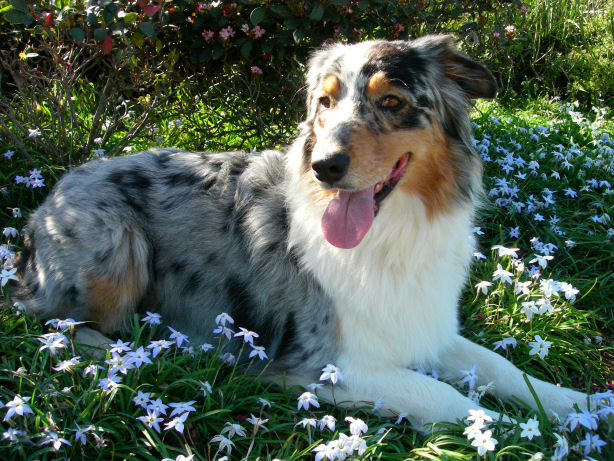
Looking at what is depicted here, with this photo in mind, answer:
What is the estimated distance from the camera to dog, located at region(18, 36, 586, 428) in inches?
110

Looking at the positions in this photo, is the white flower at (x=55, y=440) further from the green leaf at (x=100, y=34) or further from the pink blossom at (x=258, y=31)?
the pink blossom at (x=258, y=31)

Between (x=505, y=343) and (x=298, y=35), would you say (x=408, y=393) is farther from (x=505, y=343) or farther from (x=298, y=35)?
(x=298, y=35)

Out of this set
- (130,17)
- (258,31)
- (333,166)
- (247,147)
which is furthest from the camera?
(247,147)

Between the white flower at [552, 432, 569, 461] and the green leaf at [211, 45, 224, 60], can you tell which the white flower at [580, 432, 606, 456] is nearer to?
the white flower at [552, 432, 569, 461]

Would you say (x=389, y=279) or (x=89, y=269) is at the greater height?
(x=389, y=279)

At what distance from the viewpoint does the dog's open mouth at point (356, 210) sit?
9.02 feet

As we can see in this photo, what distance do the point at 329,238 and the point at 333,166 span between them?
1.29 feet

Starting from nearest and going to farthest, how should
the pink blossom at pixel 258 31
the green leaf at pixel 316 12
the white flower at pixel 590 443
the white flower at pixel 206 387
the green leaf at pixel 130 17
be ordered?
the white flower at pixel 590 443
the white flower at pixel 206 387
the green leaf at pixel 130 17
the green leaf at pixel 316 12
the pink blossom at pixel 258 31

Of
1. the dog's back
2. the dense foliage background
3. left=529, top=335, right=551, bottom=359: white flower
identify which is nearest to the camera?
the dense foliage background

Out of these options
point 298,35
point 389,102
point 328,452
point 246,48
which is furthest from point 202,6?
point 328,452

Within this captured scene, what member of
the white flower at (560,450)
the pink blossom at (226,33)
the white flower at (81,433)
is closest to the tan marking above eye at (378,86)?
the white flower at (560,450)

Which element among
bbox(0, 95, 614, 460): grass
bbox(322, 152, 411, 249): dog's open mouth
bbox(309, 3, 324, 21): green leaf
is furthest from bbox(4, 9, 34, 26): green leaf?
bbox(322, 152, 411, 249): dog's open mouth

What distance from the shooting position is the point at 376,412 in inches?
113

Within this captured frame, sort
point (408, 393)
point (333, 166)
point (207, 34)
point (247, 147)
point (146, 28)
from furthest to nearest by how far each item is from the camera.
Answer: point (247, 147) → point (207, 34) → point (146, 28) → point (408, 393) → point (333, 166)
